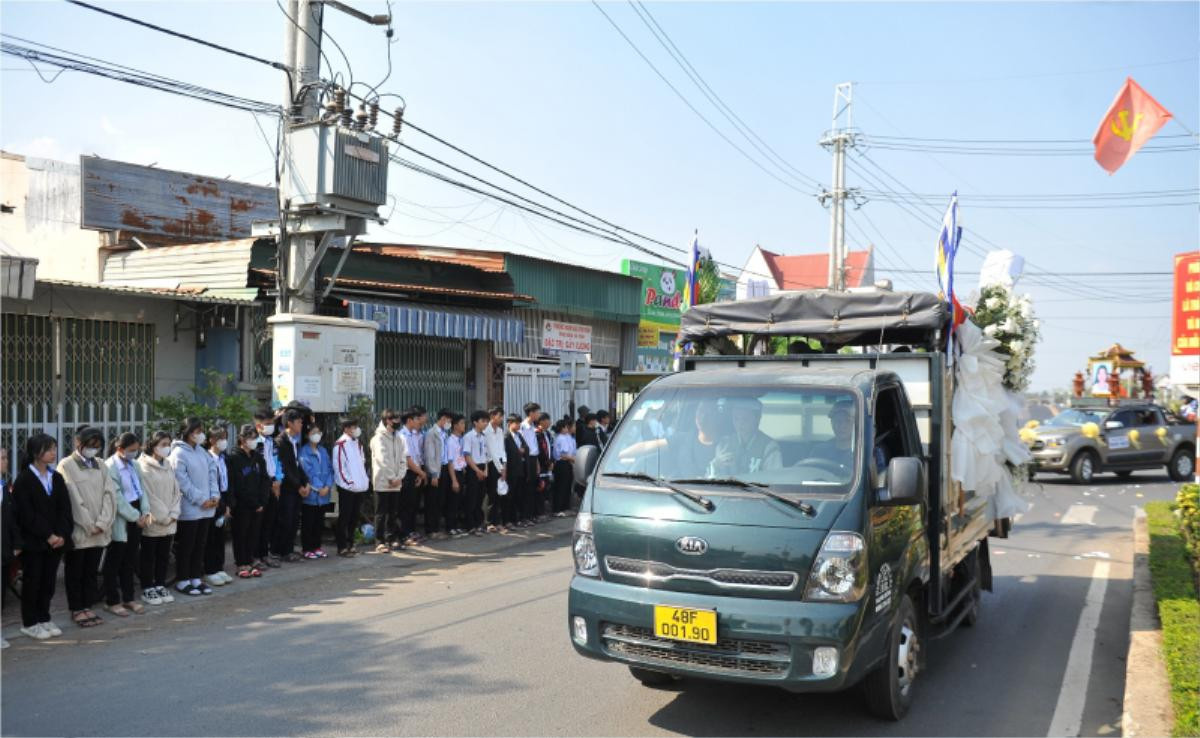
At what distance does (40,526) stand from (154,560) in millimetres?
1473

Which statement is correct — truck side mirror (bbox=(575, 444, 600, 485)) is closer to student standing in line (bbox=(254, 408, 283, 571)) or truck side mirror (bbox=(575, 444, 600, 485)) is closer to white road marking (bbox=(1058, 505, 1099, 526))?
student standing in line (bbox=(254, 408, 283, 571))

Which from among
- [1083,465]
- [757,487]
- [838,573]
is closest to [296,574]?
[757,487]

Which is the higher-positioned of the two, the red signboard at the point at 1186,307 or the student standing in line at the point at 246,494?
the red signboard at the point at 1186,307

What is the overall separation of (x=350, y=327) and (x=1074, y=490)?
15.8m

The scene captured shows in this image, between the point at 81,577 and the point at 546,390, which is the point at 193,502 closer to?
the point at 81,577

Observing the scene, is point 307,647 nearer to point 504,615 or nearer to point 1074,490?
point 504,615

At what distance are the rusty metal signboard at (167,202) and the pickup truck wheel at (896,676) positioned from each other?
15782 mm

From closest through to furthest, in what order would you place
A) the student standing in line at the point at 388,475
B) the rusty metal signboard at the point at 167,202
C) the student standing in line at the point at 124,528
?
the student standing in line at the point at 124,528 → the student standing in line at the point at 388,475 → the rusty metal signboard at the point at 167,202

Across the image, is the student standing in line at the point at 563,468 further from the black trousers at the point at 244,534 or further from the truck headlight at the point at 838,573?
the truck headlight at the point at 838,573

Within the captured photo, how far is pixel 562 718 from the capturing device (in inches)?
203

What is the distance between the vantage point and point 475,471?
12555 mm

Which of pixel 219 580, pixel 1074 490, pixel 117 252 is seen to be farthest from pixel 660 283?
pixel 219 580

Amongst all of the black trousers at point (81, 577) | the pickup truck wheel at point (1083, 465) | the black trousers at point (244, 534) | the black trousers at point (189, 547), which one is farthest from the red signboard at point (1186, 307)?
the black trousers at point (81, 577)

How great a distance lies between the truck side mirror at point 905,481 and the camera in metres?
4.86
